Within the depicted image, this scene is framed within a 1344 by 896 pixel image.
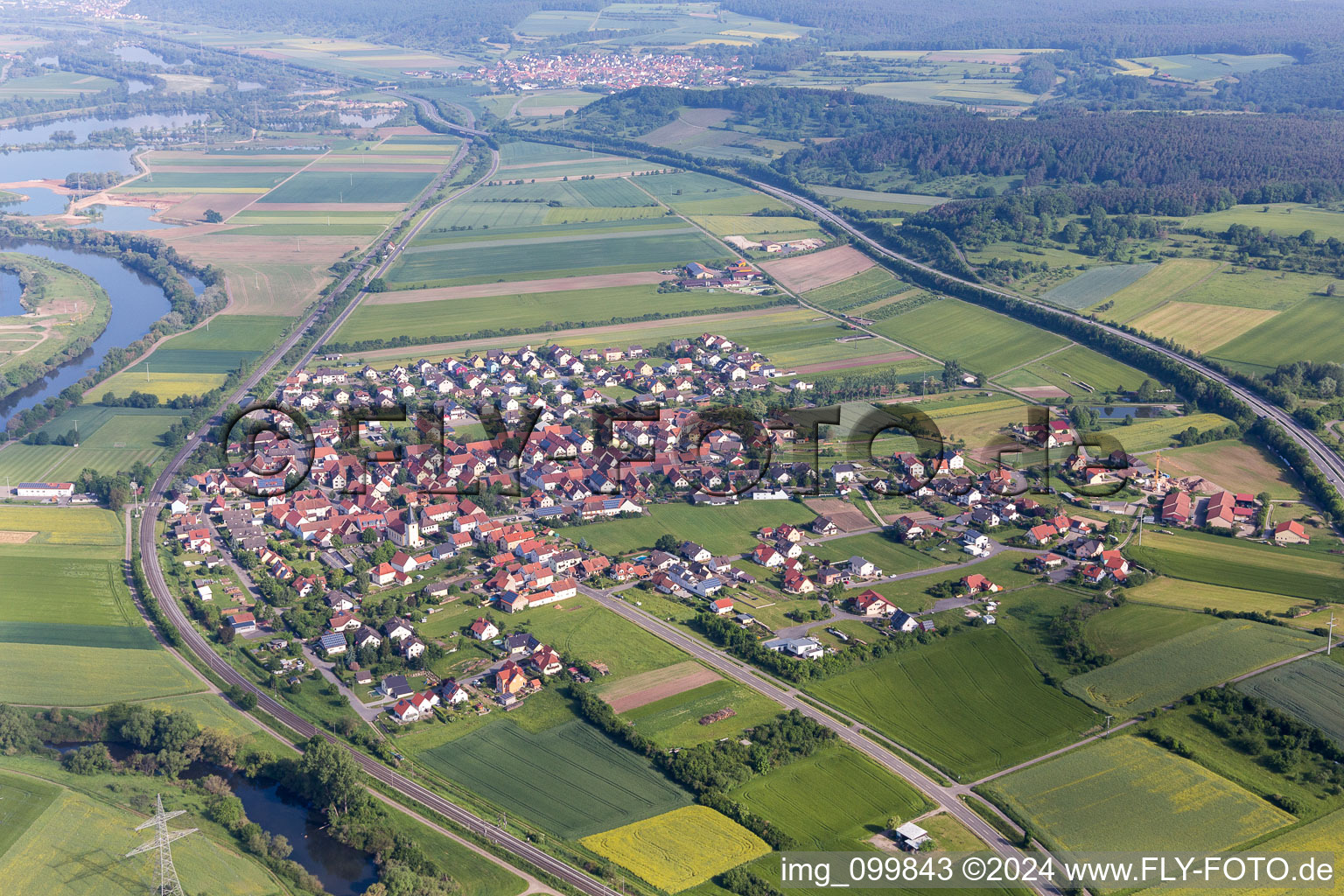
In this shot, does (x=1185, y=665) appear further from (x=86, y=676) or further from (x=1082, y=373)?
(x=86, y=676)

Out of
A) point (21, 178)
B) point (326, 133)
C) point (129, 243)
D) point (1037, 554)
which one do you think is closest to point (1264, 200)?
point (1037, 554)

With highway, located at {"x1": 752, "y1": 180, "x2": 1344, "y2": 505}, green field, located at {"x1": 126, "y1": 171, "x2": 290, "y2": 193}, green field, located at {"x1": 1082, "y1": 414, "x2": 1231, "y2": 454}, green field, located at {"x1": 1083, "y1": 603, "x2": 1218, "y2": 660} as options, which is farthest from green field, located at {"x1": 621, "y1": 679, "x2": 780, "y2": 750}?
Answer: green field, located at {"x1": 126, "y1": 171, "x2": 290, "y2": 193}

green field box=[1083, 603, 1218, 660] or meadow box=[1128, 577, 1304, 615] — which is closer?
green field box=[1083, 603, 1218, 660]

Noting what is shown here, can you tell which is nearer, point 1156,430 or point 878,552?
point 878,552

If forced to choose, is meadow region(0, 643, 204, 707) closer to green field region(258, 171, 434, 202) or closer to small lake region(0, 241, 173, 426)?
small lake region(0, 241, 173, 426)

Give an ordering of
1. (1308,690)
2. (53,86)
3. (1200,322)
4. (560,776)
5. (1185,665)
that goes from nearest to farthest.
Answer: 1. (560,776)
2. (1308,690)
3. (1185,665)
4. (1200,322)
5. (53,86)

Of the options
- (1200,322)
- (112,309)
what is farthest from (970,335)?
(112,309)

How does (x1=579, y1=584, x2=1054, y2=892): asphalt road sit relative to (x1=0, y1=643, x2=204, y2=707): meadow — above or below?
below
